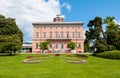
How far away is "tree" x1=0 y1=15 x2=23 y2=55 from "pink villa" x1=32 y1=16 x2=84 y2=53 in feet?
48.4

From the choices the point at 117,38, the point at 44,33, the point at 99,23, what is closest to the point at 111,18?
the point at 99,23

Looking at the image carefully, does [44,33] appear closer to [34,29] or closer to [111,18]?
[34,29]

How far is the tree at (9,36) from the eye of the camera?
119 feet

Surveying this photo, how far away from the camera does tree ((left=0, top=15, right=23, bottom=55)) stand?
36.4 metres

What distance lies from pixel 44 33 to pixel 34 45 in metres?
5.09

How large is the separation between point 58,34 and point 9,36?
2288cm

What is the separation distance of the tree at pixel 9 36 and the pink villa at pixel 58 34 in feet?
48.4

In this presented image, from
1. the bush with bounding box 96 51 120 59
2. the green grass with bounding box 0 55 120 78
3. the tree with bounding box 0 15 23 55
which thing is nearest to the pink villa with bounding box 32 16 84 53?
the tree with bounding box 0 15 23 55

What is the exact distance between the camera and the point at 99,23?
41.3 metres

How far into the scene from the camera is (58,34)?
6003 cm

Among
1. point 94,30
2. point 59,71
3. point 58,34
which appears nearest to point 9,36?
point 94,30

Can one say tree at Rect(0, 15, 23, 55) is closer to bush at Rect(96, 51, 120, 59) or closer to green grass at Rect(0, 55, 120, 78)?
bush at Rect(96, 51, 120, 59)

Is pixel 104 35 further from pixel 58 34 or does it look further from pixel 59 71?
pixel 59 71

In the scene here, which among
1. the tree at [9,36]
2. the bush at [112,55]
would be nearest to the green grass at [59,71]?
the bush at [112,55]
